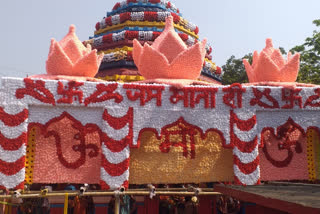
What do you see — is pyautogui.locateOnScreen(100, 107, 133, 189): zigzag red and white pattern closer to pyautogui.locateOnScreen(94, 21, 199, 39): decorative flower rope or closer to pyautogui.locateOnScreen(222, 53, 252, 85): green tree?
pyautogui.locateOnScreen(94, 21, 199, 39): decorative flower rope

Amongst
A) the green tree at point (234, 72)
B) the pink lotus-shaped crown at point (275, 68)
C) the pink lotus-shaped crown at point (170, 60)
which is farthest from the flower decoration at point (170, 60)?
the green tree at point (234, 72)

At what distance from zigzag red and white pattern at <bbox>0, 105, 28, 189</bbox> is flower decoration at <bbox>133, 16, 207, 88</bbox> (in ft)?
8.50

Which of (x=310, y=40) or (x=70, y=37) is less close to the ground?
(x=310, y=40)

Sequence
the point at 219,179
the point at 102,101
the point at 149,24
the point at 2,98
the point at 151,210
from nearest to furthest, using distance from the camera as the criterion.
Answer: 1. the point at 2,98
2. the point at 102,101
3. the point at 219,179
4. the point at 151,210
5. the point at 149,24

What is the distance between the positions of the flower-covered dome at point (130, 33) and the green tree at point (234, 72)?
935cm

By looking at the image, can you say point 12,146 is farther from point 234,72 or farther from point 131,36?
point 234,72

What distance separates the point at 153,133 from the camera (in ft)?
19.1

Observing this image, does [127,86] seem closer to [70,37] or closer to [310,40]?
[70,37]

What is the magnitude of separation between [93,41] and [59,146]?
20.8 feet

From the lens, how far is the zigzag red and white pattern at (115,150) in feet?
17.7

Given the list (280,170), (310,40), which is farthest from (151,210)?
(310,40)

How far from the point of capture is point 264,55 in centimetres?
643

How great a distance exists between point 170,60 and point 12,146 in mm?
3532

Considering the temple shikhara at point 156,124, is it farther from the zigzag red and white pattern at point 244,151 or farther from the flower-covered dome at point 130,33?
the flower-covered dome at point 130,33
